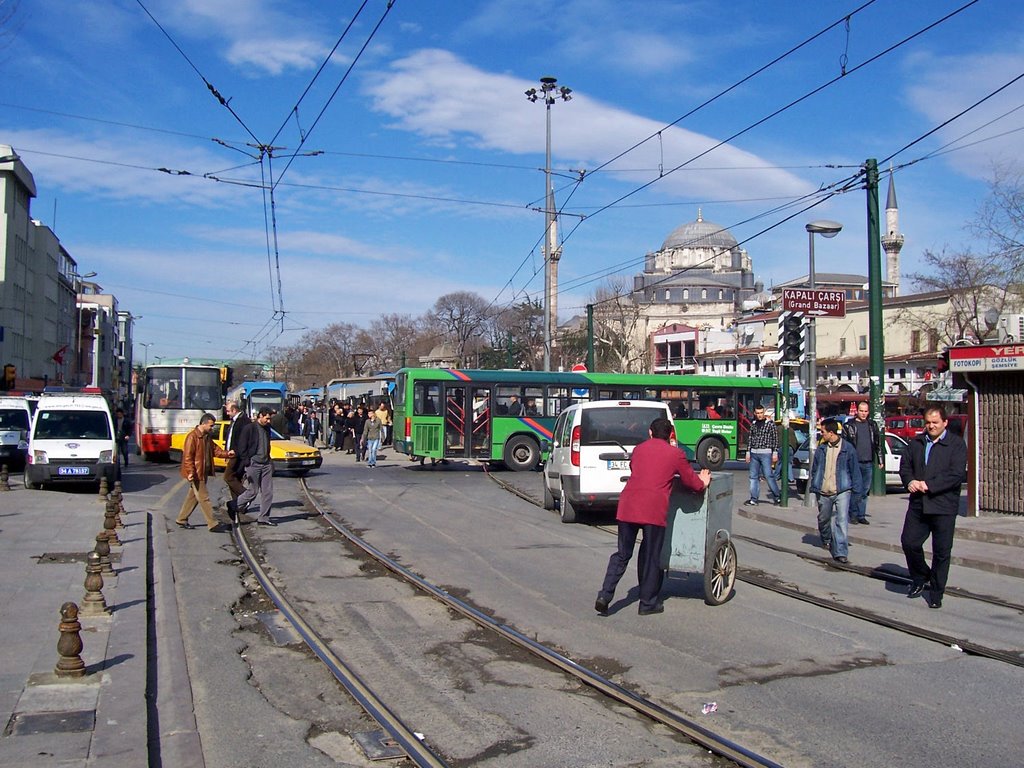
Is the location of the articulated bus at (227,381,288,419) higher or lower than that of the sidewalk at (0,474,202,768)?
higher

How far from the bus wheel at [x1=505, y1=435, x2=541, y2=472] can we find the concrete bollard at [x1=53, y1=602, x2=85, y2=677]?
68.0 ft

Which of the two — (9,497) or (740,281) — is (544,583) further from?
(740,281)

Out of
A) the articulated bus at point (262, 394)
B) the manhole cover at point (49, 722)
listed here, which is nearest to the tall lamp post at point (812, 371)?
the manhole cover at point (49, 722)

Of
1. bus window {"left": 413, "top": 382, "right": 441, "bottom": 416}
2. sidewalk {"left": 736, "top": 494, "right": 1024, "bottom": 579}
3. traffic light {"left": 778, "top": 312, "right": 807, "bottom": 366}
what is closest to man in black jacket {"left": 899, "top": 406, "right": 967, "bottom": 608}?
sidewalk {"left": 736, "top": 494, "right": 1024, "bottom": 579}

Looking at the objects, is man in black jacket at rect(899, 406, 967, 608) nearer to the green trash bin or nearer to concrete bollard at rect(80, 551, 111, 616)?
the green trash bin

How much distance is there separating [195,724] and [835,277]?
4694 inches

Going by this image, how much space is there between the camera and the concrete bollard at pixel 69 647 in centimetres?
605

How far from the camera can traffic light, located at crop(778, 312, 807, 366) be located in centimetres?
1736

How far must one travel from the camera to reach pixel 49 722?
5.33 m

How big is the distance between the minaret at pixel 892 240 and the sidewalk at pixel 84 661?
7911 centimetres

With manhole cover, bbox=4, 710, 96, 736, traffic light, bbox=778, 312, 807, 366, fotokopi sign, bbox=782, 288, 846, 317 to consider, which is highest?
fotokopi sign, bbox=782, 288, 846, 317

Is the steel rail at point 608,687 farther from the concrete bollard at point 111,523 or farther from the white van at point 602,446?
the white van at point 602,446

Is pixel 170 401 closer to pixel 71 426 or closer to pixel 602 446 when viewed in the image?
pixel 71 426

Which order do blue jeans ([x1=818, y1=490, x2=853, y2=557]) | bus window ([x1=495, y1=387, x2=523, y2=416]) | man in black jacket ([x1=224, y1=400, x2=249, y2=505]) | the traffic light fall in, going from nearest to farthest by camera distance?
blue jeans ([x1=818, y1=490, x2=853, y2=557]) → man in black jacket ([x1=224, y1=400, x2=249, y2=505]) → the traffic light → bus window ([x1=495, y1=387, x2=523, y2=416])
